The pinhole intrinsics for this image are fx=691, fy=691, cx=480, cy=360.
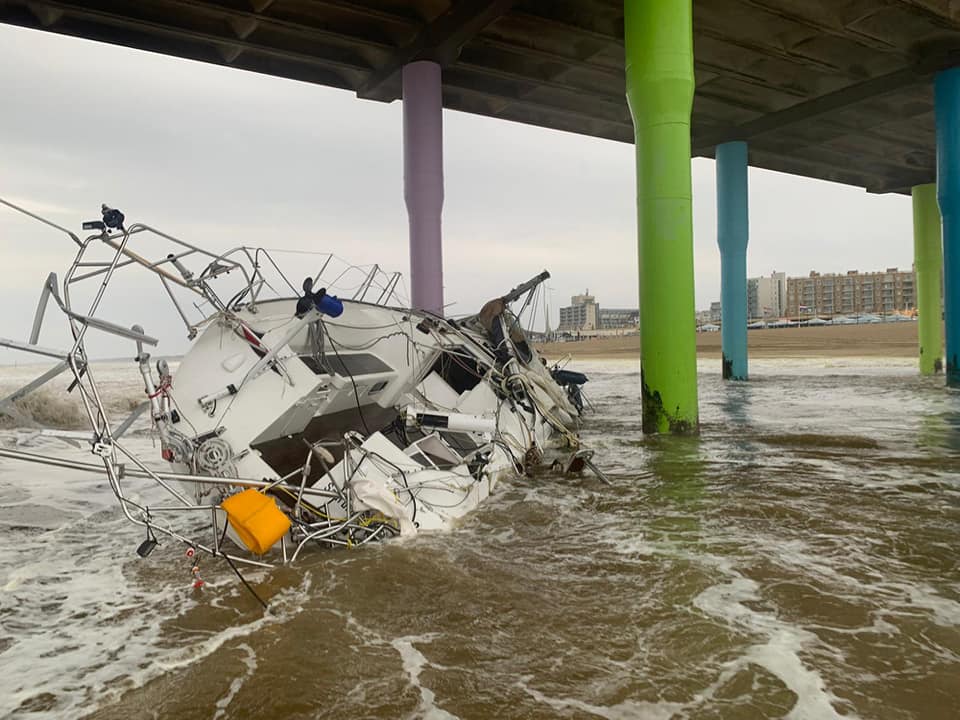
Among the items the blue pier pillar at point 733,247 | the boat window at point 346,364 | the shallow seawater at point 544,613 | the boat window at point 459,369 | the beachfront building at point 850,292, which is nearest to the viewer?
the shallow seawater at point 544,613

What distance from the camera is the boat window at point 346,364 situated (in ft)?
16.4

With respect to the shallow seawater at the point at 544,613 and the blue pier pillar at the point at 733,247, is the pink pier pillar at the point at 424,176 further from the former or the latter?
the blue pier pillar at the point at 733,247

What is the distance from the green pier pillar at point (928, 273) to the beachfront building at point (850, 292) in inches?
3260

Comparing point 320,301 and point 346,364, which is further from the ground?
point 320,301

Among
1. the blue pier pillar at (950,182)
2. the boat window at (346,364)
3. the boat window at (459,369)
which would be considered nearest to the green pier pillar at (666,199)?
the boat window at (459,369)

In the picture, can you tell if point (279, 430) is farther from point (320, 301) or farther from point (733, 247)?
point (733, 247)

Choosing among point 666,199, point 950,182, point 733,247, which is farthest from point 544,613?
point 733,247

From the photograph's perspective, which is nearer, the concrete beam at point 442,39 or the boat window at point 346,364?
the boat window at point 346,364

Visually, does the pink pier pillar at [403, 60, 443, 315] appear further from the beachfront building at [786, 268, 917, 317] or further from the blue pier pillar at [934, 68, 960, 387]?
the beachfront building at [786, 268, 917, 317]

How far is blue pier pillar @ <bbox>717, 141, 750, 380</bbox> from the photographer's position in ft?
49.0

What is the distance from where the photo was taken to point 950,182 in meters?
11.7

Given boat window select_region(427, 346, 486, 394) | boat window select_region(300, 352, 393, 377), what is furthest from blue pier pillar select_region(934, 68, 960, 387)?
boat window select_region(300, 352, 393, 377)

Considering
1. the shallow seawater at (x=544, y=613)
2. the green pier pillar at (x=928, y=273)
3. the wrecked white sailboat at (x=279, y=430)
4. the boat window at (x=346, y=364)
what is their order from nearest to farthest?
the shallow seawater at (x=544, y=613) → the wrecked white sailboat at (x=279, y=430) → the boat window at (x=346, y=364) → the green pier pillar at (x=928, y=273)

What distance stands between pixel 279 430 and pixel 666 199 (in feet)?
16.1
